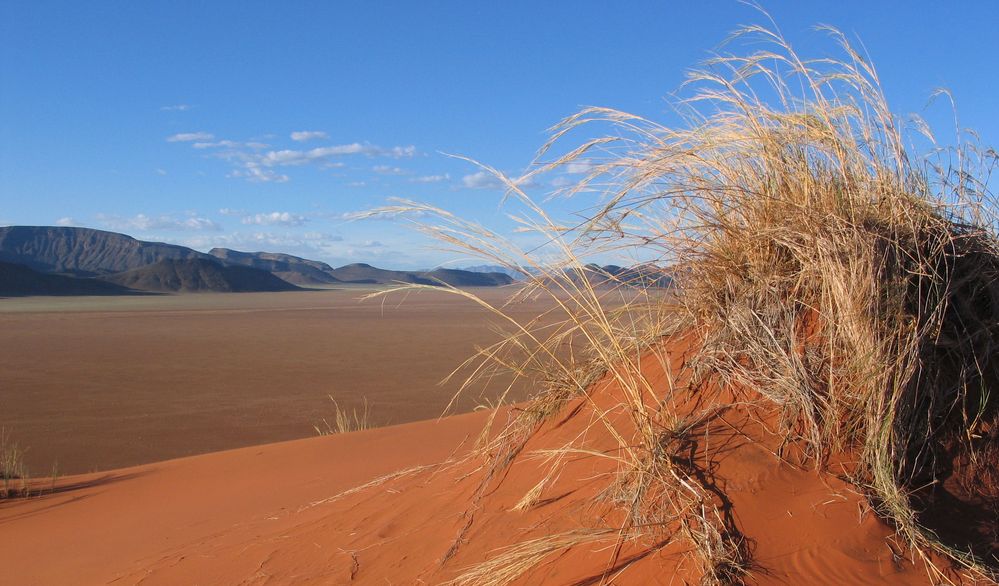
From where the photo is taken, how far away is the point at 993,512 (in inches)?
120

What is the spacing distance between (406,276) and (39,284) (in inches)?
2345

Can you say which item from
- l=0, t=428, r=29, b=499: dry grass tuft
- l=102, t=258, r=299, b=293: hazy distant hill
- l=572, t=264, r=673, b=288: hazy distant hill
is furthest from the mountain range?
l=572, t=264, r=673, b=288: hazy distant hill

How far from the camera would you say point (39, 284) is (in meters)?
80.2

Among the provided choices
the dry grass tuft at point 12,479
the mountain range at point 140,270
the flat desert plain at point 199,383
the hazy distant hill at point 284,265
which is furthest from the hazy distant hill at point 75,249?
the dry grass tuft at point 12,479

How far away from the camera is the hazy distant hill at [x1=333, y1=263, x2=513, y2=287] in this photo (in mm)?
125319

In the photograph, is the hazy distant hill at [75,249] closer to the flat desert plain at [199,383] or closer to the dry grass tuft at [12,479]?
the flat desert plain at [199,383]

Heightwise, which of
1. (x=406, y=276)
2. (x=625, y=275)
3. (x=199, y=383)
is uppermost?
(x=406, y=276)

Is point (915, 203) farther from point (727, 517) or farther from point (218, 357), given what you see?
point (218, 357)

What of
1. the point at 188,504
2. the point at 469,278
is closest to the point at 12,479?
the point at 188,504

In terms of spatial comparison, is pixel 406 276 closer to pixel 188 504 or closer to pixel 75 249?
pixel 75 249

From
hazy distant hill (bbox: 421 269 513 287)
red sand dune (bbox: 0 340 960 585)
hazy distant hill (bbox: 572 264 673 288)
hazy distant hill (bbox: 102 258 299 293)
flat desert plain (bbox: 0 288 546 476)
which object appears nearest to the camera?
red sand dune (bbox: 0 340 960 585)

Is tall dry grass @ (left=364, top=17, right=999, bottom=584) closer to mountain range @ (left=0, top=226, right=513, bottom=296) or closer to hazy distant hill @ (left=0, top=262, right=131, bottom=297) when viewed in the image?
mountain range @ (left=0, top=226, right=513, bottom=296)

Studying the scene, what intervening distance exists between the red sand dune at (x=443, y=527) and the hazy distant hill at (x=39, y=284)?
263 feet

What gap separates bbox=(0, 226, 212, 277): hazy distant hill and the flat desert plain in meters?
112
